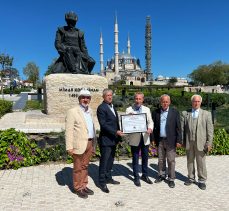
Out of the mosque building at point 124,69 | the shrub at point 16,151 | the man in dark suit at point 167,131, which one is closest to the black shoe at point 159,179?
the man in dark suit at point 167,131

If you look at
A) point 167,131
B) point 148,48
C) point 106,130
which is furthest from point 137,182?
point 148,48

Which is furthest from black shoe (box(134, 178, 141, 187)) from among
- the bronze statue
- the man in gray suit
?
the bronze statue

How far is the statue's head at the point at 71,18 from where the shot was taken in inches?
396

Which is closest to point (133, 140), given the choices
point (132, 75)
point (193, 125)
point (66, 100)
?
point (193, 125)

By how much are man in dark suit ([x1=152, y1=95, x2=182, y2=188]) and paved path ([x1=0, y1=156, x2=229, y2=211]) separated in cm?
48

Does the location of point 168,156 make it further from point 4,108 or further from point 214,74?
point 214,74

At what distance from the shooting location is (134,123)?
17.3 ft

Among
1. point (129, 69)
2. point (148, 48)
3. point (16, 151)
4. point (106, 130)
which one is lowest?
point (16, 151)

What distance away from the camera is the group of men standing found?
486 cm

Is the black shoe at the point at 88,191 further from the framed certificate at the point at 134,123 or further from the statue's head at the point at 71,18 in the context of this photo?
the statue's head at the point at 71,18

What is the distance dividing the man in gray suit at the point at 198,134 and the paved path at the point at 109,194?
11.5 inches

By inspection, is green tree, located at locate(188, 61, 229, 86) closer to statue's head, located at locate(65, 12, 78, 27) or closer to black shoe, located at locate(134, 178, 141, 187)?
statue's head, located at locate(65, 12, 78, 27)

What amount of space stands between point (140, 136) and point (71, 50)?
5.52 meters

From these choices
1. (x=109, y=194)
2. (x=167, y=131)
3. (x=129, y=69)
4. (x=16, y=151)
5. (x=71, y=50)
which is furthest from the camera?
(x=129, y=69)
